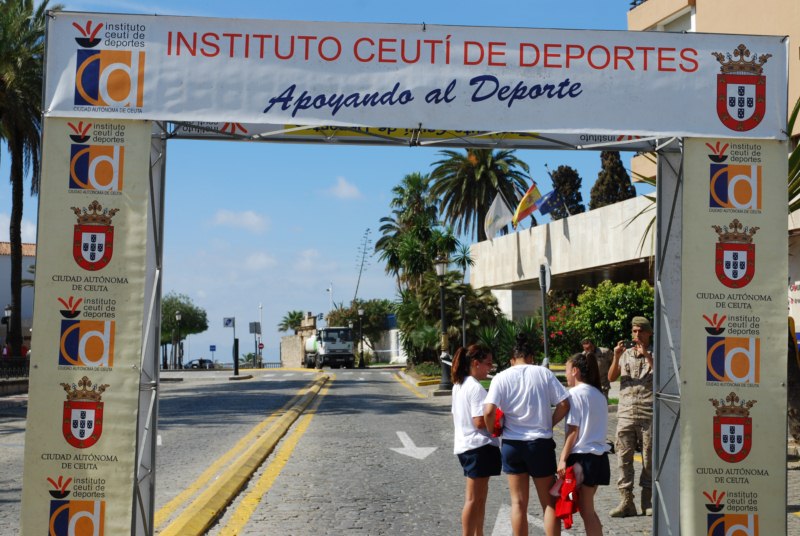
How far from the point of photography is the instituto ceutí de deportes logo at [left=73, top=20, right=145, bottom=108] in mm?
7449

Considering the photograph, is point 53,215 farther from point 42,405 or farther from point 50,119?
point 42,405

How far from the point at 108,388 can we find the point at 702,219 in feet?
16.7

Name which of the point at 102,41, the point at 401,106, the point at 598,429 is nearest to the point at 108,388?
the point at 102,41

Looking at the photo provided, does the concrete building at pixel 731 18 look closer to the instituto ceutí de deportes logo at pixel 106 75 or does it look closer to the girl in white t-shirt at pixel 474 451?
the girl in white t-shirt at pixel 474 451

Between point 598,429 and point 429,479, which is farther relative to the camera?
point 429,479

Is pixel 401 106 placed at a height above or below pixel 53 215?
above

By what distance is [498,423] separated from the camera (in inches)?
283

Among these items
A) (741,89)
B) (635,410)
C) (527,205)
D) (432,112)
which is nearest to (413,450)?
(635,410)

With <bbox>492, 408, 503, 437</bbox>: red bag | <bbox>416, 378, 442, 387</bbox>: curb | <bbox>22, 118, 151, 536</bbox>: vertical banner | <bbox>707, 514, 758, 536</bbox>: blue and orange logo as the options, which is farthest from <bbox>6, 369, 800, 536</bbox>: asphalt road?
<bbox>416, 378, 442, 387</bbox>: curb

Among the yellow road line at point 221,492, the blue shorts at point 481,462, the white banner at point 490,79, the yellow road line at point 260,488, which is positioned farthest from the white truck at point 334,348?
the blue shorts at point 481,462

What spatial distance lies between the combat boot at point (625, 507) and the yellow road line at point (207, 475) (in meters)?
4.59

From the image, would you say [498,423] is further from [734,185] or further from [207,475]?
[207,475]

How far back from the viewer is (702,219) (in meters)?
7.72

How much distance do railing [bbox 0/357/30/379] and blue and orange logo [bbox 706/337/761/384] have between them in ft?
96.2
